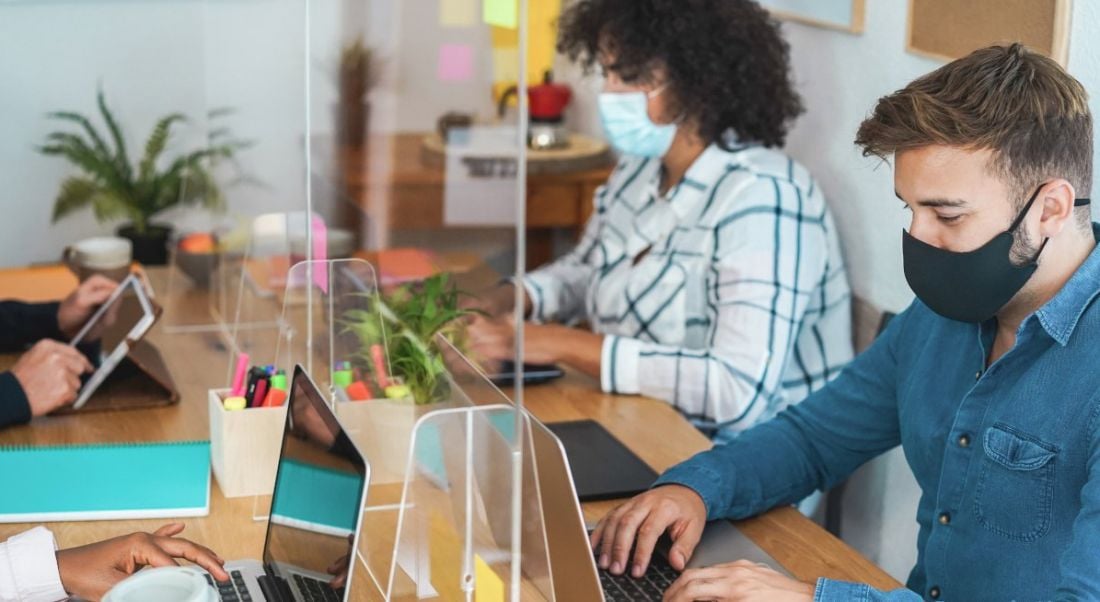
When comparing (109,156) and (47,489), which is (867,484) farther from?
(109,156)

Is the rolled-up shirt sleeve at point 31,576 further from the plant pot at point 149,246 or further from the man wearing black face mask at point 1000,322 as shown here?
the plant pot at point 149,246

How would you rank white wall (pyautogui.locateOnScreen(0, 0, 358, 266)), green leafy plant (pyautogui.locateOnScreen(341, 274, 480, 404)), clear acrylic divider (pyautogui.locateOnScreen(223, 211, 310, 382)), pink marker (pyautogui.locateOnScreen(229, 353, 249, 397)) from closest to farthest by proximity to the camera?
green leafy plant (pyautogui.locateOnScreen(341, 274, 480, 404))
pink marker (pyautogui.locateOnScreen(229, 353, 249, 397))
clear acrylic divider (pyautogui.locateOnScreen(223, 211, 310, 382))
white wall (pyautogui.locateOnScreen(0, 0, 358, 266))

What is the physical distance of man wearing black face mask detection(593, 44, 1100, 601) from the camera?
133 centimetres

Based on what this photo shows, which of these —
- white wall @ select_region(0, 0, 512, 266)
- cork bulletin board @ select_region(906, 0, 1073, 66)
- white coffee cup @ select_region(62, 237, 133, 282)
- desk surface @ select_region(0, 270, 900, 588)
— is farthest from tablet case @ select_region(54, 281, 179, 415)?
cork bulletin board @ select_region(906, 0, 1073, 66)

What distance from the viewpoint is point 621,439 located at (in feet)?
6.26

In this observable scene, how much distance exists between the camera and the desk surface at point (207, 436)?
1.54 m

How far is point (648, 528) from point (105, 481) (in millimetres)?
685

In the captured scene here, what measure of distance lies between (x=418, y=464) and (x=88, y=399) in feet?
3.11

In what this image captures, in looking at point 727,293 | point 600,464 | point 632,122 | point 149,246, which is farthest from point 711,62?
point 149,246

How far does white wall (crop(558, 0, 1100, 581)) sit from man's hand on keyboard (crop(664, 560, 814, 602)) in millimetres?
835

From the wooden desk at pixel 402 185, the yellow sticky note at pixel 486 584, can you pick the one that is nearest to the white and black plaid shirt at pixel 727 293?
the wooden desk at pixel 402 185

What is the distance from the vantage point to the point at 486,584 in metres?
1.19

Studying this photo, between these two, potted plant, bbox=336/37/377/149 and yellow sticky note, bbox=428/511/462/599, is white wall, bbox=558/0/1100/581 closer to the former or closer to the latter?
potted plant, bbox=336/37/377/149

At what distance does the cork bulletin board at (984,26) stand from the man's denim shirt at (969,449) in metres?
0.36
